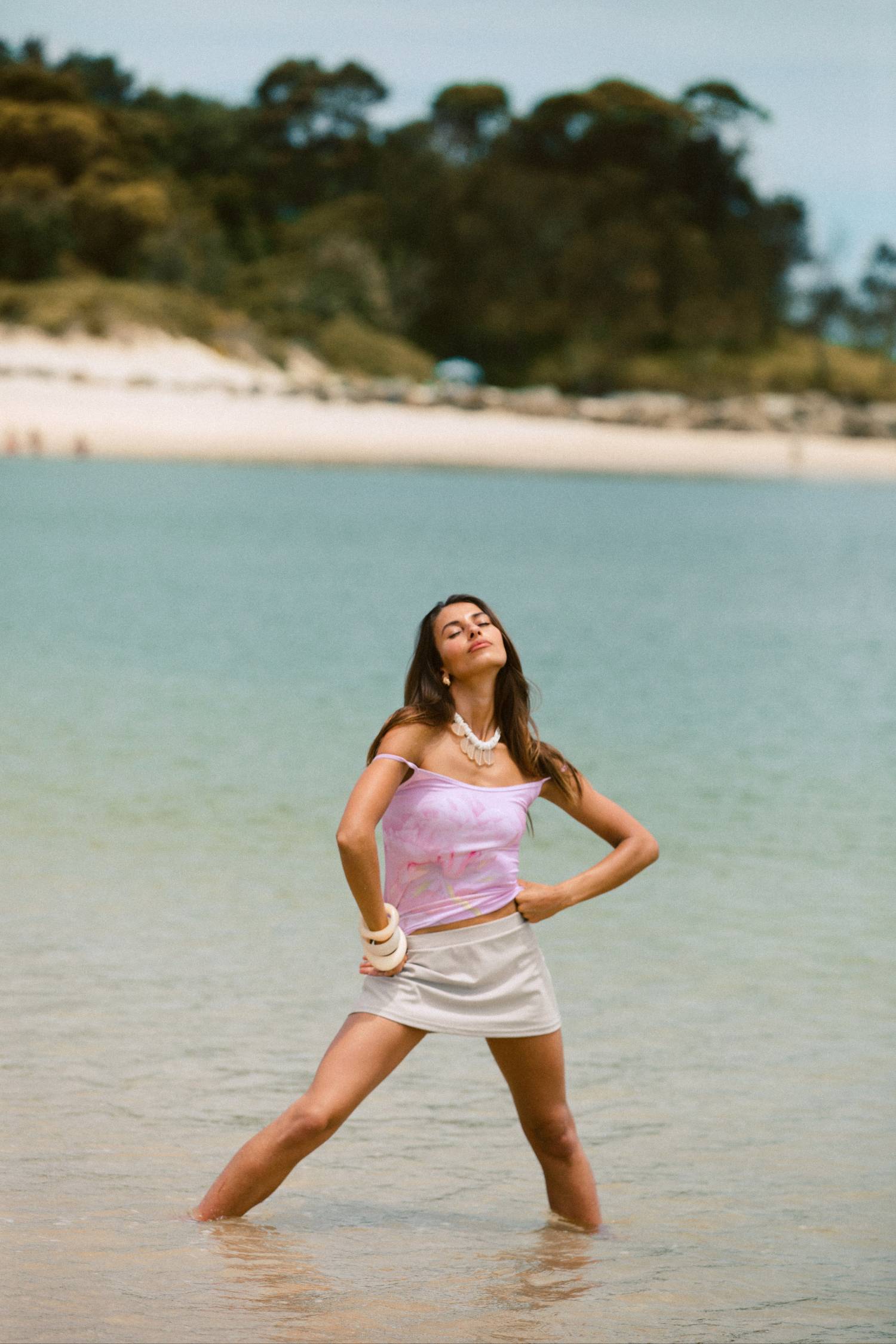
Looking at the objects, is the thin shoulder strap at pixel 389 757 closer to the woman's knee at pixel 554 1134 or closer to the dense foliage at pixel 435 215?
the woman's knee at pixel 554 1134

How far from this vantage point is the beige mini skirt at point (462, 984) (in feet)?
Result: 11.7

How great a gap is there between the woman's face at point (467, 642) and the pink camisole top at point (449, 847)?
0.23m

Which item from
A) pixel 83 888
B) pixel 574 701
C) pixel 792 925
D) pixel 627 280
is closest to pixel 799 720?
pixel 574 701

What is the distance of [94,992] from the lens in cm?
593

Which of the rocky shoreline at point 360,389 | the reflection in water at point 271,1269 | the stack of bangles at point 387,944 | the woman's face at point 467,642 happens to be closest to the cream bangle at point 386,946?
the stack of bangles at point 387,944

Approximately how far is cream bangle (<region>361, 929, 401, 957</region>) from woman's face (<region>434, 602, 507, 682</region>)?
54 cm

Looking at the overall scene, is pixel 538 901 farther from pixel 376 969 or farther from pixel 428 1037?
pixel 428 1037

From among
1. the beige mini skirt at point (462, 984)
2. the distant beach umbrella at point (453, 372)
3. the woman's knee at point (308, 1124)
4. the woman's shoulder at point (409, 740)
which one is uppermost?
the distant beach umbrella at point (453, 372)

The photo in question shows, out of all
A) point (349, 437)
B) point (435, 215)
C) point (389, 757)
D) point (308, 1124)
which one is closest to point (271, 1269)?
point (308, 1124)

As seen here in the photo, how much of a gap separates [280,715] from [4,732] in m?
2.04

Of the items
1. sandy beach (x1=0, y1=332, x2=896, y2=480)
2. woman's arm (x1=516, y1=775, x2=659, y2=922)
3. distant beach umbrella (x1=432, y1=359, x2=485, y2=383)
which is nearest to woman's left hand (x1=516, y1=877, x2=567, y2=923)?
woman's arm (x1=516, y1=775, x2=659, y2=922)

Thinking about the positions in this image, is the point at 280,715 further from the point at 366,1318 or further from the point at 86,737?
the point at 366,1318

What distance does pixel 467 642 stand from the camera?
3.66 m

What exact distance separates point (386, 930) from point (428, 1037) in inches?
98.5
